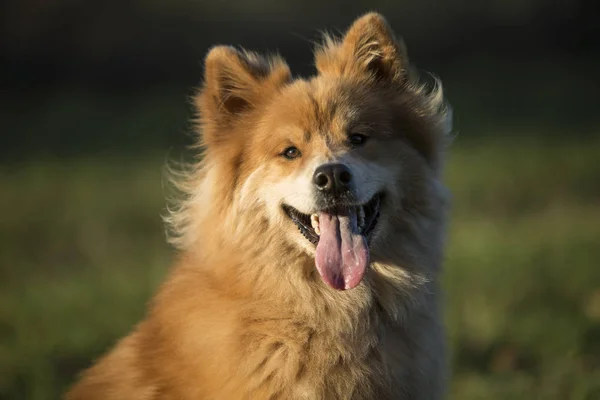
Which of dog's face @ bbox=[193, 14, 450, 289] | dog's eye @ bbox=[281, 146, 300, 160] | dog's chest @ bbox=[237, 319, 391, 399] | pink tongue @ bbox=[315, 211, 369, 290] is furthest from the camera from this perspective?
dog's eye @ bbox=[281, 146, 300, 160]

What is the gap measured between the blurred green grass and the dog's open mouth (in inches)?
81.2

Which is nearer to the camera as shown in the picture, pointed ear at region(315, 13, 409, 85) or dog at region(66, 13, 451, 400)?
dog at region(66, 13, 451, 400)

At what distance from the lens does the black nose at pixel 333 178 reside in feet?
16.4

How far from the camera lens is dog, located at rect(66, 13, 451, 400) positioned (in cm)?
479

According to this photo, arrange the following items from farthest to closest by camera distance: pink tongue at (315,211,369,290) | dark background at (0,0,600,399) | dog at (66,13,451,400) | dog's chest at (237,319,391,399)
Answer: dark background at (0,0,600,399)
pink tongue at (315,211,369,290)
dog at (66,13,451,400)
dog's chest at (237,319,391,399)

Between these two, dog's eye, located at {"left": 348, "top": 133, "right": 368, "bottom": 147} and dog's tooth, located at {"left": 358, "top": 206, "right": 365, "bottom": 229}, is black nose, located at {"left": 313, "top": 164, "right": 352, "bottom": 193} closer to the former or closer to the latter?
dog's tooth, located at {"left": 358, "top": 206, "right": 365, "bottom": 229}

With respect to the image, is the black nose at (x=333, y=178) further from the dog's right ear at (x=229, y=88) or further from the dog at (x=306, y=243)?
the dog's right ear at (x=229, y=88)

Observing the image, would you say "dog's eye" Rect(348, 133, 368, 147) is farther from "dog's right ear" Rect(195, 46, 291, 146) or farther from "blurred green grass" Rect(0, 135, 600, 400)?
"blurred green grass" Rect(0, 135, 600, 400)

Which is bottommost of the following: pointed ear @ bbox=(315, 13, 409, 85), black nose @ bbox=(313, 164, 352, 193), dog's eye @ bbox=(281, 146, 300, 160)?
black nose @ bbox=(313, 164, 352, 193)

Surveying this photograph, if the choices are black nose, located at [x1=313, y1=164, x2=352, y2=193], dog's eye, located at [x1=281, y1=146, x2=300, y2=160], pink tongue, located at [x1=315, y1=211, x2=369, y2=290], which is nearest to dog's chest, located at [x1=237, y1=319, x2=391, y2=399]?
pink tongue, located at [x1=315, y1=211, x2=369, y2=290]

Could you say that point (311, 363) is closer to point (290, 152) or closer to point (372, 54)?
point (290, 152)

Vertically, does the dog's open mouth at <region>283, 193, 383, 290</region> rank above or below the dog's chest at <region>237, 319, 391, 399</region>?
above

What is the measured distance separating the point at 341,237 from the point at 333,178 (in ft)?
1.09

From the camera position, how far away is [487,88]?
74.2ft
